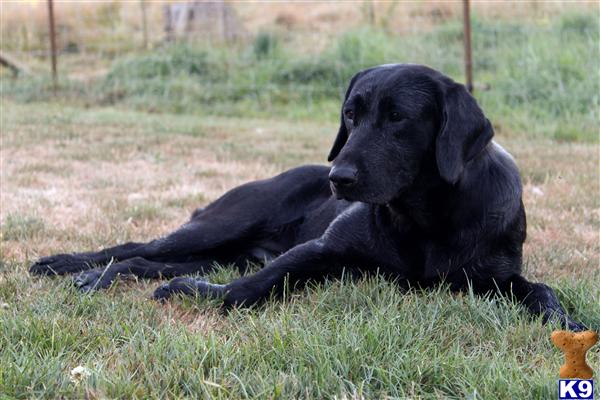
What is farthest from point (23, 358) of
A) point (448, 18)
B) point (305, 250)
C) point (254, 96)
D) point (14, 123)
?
point (448, 18)

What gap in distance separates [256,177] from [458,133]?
350cm

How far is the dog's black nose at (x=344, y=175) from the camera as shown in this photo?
294 cm

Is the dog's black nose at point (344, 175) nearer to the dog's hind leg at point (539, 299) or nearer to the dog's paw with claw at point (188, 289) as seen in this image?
the dog's paw with claw at point (188, 289)

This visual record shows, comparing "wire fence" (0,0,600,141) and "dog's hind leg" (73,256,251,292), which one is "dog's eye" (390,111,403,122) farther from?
"wire fence" (0,0,600,141)

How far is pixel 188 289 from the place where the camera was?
10.3 feet

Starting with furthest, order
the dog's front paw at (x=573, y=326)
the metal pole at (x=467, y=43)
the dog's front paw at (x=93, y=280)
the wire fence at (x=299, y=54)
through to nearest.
A: the wire fence at (x=299, y=54) → the metal pole at (x=467, y=43) → the dog's front paw at (x=93, y=280) → the dog's front paw at (x=573, y=326)

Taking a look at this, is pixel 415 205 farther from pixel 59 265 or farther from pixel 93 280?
pixel 59 265

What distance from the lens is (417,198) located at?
10.3 ft

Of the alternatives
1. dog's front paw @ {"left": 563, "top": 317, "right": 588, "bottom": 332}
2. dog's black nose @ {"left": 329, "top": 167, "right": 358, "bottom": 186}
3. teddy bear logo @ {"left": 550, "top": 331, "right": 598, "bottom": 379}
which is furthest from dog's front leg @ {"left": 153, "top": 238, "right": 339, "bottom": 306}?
teddy bear logo @ {"left": 550, "top": 331, "right": 598, "bottom": 379}

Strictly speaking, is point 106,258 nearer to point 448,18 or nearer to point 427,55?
point 427,55

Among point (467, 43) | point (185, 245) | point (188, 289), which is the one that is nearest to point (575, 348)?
point (188, 289)

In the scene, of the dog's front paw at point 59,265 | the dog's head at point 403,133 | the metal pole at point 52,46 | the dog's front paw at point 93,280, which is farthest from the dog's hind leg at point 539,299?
the metal pole at point 52,46

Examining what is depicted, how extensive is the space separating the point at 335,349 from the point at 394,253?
1004 millimetres

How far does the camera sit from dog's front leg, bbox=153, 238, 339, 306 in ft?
10.1
